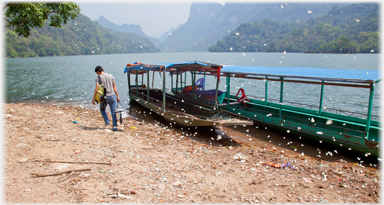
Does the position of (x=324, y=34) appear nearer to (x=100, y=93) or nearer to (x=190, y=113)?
(x=190, y=113)

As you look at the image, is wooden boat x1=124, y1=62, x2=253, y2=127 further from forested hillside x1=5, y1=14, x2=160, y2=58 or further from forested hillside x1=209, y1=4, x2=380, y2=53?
forested hillside x1=5, y1=14, x2=160, y2=58

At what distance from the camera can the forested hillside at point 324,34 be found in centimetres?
8631

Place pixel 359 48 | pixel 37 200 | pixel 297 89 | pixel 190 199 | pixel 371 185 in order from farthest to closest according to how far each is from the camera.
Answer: pixel 359 48 → pixel 297 89 → pixel 371 185 → pixel 190 199 → pixel 37 200

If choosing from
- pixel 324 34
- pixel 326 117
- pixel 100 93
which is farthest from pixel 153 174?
pixel 324 34

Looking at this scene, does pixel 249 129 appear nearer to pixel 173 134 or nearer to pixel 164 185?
pixel 173 134

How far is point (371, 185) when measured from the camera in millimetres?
5586

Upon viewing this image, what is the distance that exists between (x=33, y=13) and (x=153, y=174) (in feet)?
34.1

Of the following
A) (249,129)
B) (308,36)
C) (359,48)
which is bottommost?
(249,129)

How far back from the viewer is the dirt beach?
4602 millimetres

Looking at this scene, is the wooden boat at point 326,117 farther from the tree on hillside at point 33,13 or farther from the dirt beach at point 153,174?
the tree on hillside at point 33,13

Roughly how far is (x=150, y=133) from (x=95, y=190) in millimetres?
4833

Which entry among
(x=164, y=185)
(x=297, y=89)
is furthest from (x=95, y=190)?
(x=297, y=89)

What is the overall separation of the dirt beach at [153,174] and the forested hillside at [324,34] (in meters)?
83.2

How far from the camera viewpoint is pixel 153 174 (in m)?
5.47
